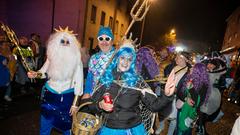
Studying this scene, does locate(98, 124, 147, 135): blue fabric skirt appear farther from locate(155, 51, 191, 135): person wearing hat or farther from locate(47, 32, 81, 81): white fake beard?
locate(155, 51, 191, 135): person wearing hat

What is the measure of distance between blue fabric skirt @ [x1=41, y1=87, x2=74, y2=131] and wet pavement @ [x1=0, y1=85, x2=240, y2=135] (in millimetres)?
1662

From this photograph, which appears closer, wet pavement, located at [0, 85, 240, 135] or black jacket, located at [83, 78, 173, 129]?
black jacket, located at [83, 78, 173, 129]

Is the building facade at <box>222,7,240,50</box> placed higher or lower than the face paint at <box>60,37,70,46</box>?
higher


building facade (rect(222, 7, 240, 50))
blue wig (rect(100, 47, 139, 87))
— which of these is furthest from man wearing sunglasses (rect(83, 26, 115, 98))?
building facade (rect(222, 7, 240, 50))

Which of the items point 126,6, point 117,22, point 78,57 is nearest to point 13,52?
point 78,57

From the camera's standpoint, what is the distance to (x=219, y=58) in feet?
20.2

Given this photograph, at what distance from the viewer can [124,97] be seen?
10.5 ft

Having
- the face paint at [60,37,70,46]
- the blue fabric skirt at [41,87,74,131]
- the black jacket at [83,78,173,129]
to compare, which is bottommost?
the blue fabric skirt at [41,87,74,131]

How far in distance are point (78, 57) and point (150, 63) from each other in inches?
77.6

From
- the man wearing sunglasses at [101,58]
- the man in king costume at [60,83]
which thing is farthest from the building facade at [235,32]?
the man in king costume at [60,83]

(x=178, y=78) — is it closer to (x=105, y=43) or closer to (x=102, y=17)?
(x=105, y=43)

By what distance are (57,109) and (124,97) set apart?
1.64 meters

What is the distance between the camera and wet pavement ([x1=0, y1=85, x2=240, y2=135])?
575 centimetres

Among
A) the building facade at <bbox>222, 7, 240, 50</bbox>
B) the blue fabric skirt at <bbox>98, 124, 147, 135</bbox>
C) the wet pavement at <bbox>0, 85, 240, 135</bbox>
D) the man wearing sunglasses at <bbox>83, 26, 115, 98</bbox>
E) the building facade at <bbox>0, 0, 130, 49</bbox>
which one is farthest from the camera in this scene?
the building facade at <bbox>222, 7, 240, 50</bbox>
